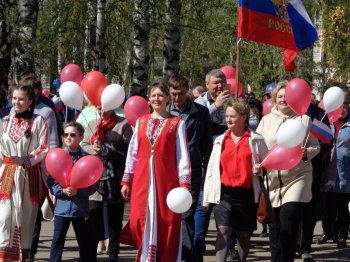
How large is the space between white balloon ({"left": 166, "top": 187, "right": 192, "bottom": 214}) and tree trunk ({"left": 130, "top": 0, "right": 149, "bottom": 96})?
35.3 feet

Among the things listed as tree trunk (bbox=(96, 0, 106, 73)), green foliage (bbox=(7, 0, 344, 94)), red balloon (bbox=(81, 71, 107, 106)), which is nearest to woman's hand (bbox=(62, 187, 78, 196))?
red balloon (bbox=(81, 71, 107, 106))

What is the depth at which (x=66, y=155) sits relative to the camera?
9.35 metres

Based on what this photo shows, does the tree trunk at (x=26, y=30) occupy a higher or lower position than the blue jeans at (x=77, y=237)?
higher

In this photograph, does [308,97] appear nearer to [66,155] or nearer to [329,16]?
[66,155]

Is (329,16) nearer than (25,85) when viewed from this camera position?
No

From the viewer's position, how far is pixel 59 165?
30.3ft

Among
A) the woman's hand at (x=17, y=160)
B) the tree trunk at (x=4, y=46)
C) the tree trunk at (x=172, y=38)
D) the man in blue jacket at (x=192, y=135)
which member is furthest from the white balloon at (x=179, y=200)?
the tree trunk at (x=172, y=38)

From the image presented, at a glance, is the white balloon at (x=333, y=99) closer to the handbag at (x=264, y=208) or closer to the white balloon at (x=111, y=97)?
the handbag at (x=264, y=208)

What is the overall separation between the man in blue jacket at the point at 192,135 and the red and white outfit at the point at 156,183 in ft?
2.66

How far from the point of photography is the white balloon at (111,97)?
32.9 feet

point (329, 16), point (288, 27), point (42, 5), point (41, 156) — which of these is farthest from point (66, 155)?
point (329, 16)

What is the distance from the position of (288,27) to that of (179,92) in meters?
2.60

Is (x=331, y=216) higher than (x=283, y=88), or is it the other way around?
(x=283, y=88)

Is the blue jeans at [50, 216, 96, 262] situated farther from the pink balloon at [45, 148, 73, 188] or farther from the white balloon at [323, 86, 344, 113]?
the white balloon at [323, 86, 344, 113]
